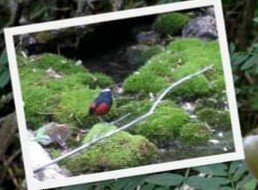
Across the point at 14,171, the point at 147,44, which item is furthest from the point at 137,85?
the point at 14,171

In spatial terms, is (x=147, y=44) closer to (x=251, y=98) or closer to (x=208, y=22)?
(x=208, y=22)

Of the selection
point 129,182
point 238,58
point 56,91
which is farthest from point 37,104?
point 238,58

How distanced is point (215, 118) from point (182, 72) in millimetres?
60

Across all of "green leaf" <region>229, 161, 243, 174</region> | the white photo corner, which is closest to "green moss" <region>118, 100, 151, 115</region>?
the white photo corner

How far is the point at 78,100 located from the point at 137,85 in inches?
2.5

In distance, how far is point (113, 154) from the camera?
877 millimetres

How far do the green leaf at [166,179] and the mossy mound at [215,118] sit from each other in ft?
0.23

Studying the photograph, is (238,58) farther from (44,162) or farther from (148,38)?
(44,162)

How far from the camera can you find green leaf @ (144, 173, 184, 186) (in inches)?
33.9

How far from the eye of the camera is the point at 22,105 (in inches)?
34.6

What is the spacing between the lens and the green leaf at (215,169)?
34.0 inches

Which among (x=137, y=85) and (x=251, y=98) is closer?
(x=137, y=85)

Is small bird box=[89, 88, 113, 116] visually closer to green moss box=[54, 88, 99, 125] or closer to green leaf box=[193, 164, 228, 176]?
green moss box=[54, 88, 99, 125]

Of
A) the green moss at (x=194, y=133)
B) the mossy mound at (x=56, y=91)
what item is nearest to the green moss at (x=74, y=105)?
the mossy mound at (x=56, y=91)
